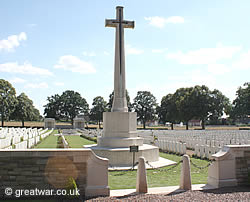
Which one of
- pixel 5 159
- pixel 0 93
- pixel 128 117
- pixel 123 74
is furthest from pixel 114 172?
pixel 0 93

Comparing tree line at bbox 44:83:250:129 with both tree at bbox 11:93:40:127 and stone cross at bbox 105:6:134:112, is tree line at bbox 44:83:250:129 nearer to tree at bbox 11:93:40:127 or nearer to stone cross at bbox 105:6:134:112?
tree at bbox 11:93:40:127

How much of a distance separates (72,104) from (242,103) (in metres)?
47.0

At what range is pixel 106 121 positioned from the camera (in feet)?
39.1

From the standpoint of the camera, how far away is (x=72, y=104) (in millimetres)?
74125

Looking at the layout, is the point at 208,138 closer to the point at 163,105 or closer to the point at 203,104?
the point at 203,104

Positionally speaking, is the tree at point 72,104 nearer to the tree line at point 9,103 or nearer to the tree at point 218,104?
the tree line at point 9,103

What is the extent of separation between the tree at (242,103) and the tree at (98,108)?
115 feet

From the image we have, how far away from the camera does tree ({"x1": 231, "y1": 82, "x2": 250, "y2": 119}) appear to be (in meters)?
50.4

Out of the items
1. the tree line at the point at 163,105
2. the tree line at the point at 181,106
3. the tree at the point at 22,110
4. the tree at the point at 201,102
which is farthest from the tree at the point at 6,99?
the tree at the point at 201,102

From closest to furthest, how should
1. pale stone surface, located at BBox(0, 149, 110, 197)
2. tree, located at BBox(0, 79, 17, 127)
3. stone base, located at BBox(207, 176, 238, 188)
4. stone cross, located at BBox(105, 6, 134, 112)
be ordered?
pale stone surface, located at BBox(0, 149, 110, 197) → stone base, located at BBox(207, 176, 238, 188) → stone cross, located at BBox(105, 6, 134, 112) → tree, located at BBox(0, 79, 17, 127)

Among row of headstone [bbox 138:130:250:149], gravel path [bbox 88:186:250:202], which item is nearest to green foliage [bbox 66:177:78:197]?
gravel path [bbox 88:186:250:202]

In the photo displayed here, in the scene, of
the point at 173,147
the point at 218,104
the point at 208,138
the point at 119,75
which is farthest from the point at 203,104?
the point at 119,75

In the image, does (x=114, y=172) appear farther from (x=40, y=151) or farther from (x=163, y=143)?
(x=163, y=143)

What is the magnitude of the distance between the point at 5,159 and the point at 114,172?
4367 mm
